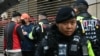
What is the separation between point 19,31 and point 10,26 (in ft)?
0.83

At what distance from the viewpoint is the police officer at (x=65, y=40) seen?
362 centimetres

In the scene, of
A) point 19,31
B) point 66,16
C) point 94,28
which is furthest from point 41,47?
point 19,31

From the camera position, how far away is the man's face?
3594mm

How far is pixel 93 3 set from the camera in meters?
10.2

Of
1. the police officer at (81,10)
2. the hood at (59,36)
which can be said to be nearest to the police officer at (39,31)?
the police officer at (81,10)

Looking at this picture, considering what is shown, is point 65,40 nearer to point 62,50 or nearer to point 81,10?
point 62,50

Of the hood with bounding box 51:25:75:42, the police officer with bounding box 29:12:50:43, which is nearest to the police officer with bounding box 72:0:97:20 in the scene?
the hood with bounding box 51:25:75:42

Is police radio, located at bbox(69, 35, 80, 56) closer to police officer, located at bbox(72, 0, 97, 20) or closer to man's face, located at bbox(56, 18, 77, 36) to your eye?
man's face, located at bbox(56, 18, 77, 36)

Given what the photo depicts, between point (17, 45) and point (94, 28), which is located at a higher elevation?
point (94, 28)

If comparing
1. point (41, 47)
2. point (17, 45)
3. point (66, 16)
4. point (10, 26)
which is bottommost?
point (17, 45)

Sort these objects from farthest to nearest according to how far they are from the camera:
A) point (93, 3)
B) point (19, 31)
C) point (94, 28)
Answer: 1. point (93, 3)
2. point (19, 31)
3. point (94, 28)

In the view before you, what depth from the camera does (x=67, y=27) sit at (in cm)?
359

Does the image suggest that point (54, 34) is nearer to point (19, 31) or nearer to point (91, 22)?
point (91, 22)

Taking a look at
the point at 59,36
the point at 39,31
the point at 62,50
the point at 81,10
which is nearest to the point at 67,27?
the point at 59,36
